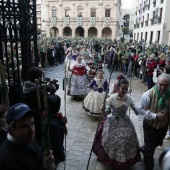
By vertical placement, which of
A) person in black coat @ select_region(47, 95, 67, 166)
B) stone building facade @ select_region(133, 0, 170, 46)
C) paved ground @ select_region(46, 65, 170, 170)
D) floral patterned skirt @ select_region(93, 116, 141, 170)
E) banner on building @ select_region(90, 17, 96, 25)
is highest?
banner on building @ select_region(90, 17, 96, 25)

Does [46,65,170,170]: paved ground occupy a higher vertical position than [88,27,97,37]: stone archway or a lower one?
lower

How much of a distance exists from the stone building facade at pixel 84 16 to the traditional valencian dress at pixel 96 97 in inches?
1602

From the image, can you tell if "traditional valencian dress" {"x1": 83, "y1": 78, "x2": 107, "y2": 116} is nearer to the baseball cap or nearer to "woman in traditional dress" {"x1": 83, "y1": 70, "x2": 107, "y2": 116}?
"woman in traditional dress" {"x1": 83, "y1": 70, "x2": 107, "y2": 116}

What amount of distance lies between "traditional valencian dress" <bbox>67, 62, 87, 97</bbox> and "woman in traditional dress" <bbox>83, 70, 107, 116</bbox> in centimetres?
148

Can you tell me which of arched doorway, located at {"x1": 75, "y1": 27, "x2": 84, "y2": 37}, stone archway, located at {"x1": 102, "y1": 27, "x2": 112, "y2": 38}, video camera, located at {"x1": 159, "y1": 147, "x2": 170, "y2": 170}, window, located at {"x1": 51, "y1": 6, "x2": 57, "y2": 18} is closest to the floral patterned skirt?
video camera, located at {"x1": 159, "y1": 147, "x2": 170, "y2": 170}

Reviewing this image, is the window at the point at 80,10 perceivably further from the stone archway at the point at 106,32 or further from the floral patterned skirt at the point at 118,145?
the floral patterned skirt at the point at 118,145

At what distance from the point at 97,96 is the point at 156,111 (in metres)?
2.61

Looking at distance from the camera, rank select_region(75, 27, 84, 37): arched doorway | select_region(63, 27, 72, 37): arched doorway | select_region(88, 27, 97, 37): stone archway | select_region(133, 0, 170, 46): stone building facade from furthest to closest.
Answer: select_region(63, 27, 72, 37): arched doorway < select_region(75, 27, 84, 37): arched doorway < select_region(88, 27, 97, 37): stone archway < select_region(133, 0, 170, 46): stone building facade

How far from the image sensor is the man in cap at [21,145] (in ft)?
4.87

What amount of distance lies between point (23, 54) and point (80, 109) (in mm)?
3377

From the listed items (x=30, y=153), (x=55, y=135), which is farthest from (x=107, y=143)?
(x=30, y=153)

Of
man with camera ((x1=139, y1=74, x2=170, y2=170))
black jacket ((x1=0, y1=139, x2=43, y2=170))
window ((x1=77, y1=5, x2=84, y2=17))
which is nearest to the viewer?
black jacket ((x1=0, y1=139, x2=43, y2=170))

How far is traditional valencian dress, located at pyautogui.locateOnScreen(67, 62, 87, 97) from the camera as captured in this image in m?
7.08

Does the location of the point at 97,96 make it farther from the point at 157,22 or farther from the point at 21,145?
the point at 157,22
